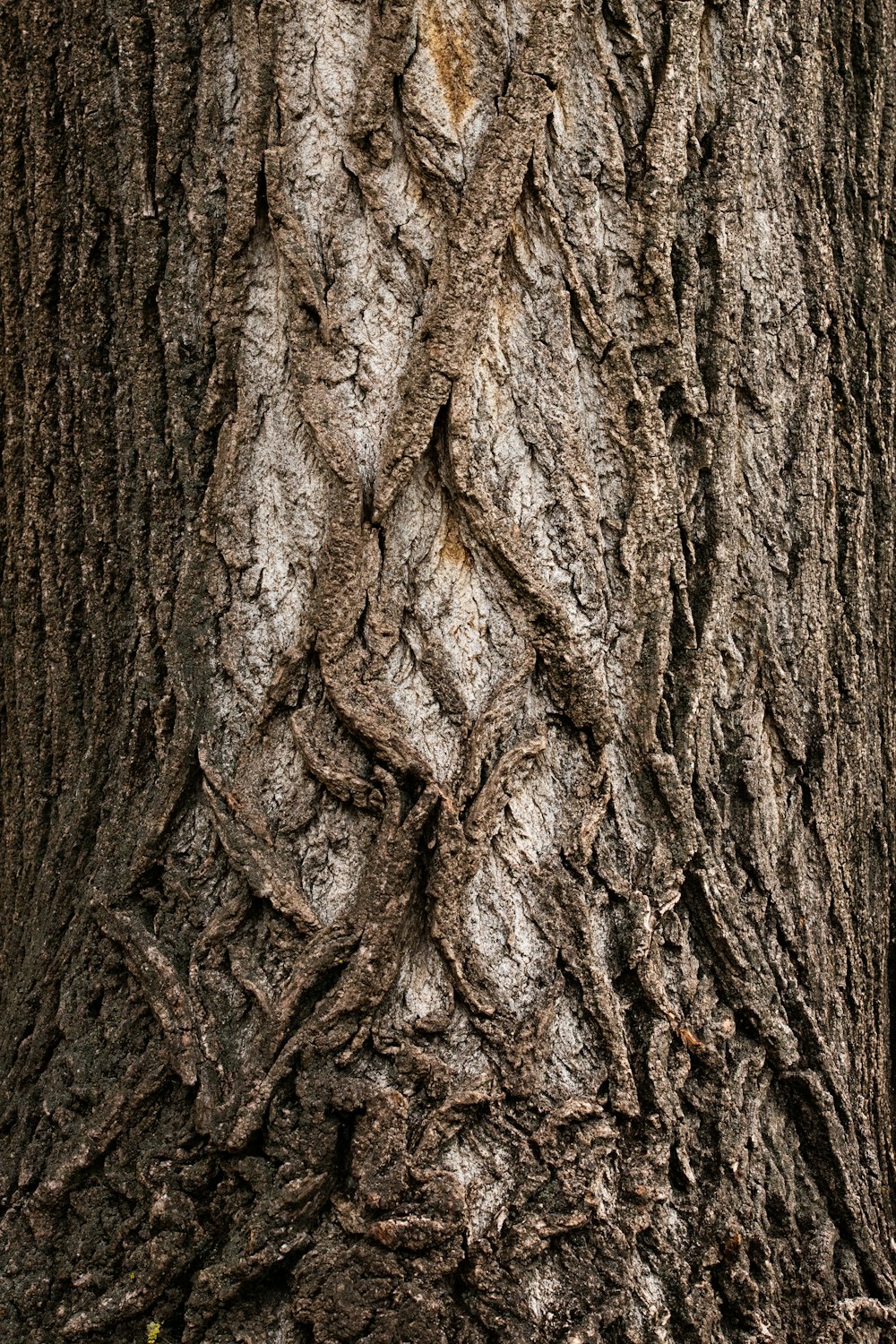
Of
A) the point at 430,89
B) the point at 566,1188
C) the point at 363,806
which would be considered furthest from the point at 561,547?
the point at 566,1188

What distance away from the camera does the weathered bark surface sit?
1762mm

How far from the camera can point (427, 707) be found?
1.83 meters

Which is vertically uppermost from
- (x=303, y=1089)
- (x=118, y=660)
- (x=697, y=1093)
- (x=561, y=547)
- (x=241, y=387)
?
(x=241, y=387)

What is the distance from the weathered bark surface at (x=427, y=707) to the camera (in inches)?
69.4

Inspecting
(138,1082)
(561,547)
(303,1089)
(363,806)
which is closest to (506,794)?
(363,806)

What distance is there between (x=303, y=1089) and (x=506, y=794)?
1.81ft

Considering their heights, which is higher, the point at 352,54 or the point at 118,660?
the point at 352,54

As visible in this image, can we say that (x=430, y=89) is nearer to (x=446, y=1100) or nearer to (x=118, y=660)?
(x=118, y=660)

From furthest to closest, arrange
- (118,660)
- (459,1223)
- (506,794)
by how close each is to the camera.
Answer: (118,660) → (506,794) → (459,1223)

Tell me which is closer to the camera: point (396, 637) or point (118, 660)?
point (396, 637)

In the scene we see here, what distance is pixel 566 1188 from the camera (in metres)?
1.75

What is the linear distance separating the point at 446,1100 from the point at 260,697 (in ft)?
2.29

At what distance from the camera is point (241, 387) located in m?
1.89

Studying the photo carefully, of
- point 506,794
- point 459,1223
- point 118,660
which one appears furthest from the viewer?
point 118,660
